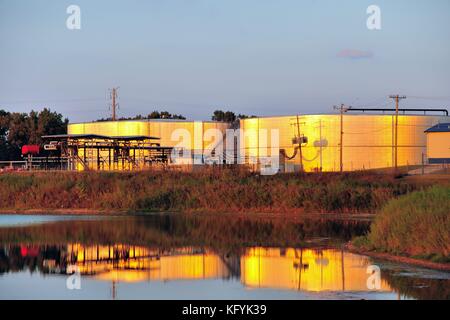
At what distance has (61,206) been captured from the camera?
6625 centimetres

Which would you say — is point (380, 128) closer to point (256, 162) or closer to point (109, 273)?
point (256, 162)

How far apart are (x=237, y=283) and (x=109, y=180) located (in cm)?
4419

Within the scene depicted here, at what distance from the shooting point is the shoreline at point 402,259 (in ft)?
94.6

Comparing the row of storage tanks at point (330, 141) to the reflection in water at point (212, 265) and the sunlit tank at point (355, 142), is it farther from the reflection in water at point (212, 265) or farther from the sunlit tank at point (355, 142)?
the reflection in water at point (212, 265)

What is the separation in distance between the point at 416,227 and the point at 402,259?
1.45m

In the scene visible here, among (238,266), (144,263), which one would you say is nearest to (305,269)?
(238,266)

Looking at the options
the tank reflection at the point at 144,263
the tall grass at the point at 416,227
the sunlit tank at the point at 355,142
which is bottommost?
the tank reflection at the point at 144,263

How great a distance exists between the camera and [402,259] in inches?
1236

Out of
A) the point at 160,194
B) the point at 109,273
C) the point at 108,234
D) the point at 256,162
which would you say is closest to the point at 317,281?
the point at 109,273

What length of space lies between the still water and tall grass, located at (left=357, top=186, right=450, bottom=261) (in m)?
1.33

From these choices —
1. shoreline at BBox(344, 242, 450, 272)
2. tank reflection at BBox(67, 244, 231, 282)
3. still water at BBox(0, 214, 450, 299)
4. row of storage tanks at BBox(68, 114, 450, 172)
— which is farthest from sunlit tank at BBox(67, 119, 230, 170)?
shoreline at BBox(344, 242, 450, 272)

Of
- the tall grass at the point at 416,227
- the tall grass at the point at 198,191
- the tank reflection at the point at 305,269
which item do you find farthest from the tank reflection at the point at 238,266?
the tall grass at the point at 198,191

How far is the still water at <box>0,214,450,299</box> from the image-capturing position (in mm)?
25094

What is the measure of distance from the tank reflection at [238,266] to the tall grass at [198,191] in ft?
71.8
